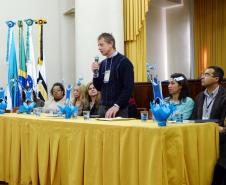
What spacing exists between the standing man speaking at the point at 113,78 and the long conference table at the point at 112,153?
441 mm

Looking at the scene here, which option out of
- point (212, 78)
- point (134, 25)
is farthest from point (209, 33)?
point (212, 78)

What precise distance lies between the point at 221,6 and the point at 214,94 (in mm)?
7103

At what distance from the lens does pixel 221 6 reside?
9.80 metres

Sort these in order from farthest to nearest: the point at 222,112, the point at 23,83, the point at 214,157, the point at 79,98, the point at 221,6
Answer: the point at 221,6
the point at 23,83
the point at 79,98
the point at 222,112
the point at 214,157

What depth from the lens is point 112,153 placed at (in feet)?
8.00

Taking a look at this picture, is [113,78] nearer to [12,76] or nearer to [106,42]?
[106,42]

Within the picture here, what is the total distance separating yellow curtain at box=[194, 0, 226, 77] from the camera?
9.84 meters

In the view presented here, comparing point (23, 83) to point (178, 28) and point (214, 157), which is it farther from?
point (178, 28)

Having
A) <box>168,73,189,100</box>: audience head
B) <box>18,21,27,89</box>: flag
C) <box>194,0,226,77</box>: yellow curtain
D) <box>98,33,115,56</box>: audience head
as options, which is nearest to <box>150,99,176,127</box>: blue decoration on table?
<box>98,33,115,56</box>: audience head

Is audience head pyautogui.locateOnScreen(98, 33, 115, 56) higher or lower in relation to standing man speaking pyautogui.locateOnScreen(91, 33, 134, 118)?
higher

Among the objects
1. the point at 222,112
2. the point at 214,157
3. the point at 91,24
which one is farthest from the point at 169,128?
the point at 91,24

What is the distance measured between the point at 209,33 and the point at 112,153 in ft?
26.8

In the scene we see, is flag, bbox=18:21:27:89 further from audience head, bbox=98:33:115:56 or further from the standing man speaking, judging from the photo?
audience head, bbox=98:33:115:56

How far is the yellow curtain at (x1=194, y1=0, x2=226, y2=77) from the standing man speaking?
23.4 feet
